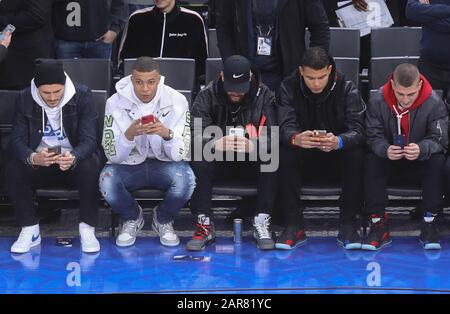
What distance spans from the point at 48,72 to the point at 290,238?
6.49 feet

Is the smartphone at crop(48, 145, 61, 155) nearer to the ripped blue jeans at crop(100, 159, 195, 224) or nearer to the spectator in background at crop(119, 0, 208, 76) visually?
the ripped blue jeans at crop(100, 159, 195, 224)

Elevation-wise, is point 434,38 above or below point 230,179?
above

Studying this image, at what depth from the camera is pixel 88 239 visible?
710 centimetres

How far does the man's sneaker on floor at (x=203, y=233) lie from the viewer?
23.4ft

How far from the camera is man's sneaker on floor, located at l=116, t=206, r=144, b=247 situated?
7.22 meters

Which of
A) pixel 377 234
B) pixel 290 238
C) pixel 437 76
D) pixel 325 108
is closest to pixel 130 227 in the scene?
pixel 290 238

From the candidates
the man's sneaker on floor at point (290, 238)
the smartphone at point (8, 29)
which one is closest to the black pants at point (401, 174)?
the man's sneaker on floor at point (290, 238)

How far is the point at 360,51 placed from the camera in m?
8.48

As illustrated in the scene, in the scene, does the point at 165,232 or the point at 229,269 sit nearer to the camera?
the point at 229,269

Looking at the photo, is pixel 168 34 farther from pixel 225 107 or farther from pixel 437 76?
pixel 437 76

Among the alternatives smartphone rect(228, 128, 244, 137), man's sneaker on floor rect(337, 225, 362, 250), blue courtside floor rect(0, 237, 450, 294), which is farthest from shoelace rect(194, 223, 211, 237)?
man's sneaker on floor rect(337, 225, 362, 250)

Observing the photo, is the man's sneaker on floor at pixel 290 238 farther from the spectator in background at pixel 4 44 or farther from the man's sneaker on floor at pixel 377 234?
the spectator in background at pixel 4 44
